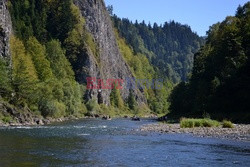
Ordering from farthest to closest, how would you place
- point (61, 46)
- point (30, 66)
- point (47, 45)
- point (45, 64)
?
point (61, 46), point (47, 45), point (45, 64), point (30, 66)

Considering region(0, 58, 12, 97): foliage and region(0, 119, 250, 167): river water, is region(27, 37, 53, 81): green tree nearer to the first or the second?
region(0, 58, 12, 97): foliage

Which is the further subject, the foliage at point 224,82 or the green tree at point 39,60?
the green tree at point 39,60

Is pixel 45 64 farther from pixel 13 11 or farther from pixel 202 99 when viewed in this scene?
pixel 202 99

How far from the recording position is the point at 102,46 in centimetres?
16212

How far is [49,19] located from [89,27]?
19242 mm

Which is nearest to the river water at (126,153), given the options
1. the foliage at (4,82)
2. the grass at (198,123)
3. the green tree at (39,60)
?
the grass at (198,123)

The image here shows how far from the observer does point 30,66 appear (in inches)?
3784

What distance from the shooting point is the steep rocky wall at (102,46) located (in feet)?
480

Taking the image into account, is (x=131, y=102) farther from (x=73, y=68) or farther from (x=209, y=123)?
(x=209, y=123)

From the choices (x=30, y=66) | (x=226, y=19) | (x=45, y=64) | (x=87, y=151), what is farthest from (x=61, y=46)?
(x=87, y=151)

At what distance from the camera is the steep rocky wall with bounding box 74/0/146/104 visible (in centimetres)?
14641

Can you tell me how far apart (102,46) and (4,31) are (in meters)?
73.5

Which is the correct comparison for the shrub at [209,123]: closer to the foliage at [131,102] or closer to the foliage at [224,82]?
the foliage at [224,82]

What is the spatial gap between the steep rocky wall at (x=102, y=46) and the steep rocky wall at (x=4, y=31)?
149 ft
